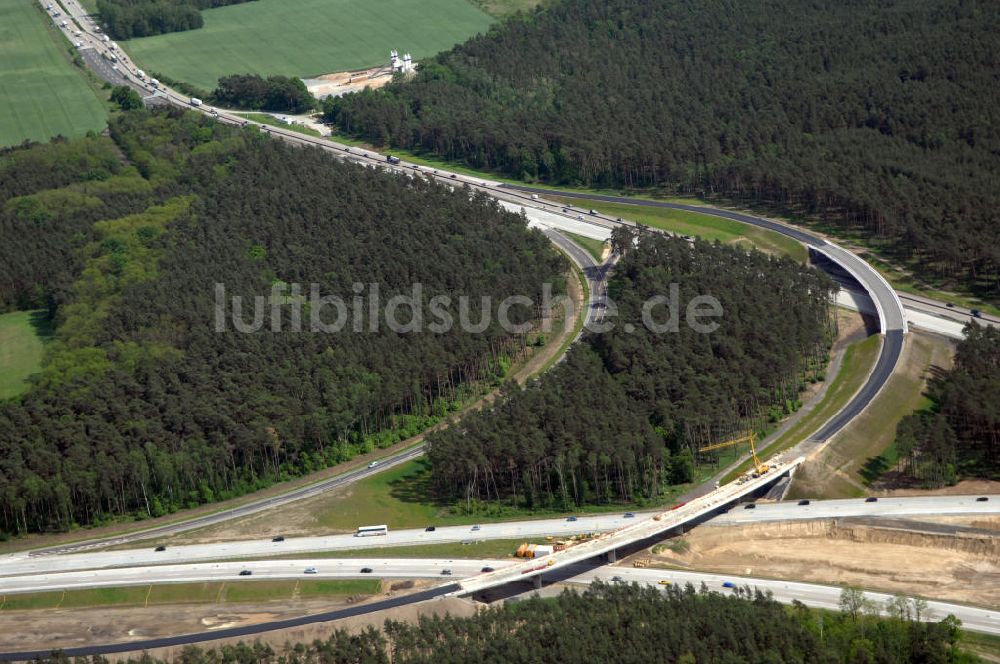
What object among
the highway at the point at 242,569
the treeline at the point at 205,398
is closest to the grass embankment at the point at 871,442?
the highway at the point at 242,569

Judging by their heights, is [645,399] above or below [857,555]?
above

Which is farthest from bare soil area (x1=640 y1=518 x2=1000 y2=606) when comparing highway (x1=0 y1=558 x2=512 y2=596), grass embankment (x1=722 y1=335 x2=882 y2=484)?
highway (x1=0 y1=558 x2=512 y2=596)

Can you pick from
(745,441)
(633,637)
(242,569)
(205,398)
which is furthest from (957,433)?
(205,398)

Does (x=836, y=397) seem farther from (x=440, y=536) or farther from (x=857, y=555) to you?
(x=440, y=536)

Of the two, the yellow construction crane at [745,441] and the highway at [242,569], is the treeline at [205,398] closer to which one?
the highway at [242,569]

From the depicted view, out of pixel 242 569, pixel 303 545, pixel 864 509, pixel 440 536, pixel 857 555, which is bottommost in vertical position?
pixel 857 555

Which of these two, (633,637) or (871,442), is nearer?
(633,637)

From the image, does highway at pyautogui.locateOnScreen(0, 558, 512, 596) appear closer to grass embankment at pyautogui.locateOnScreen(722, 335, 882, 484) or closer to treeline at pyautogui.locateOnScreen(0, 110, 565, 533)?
treeline at pyautogui.locateOnScreen(0, 110, 565, 533)
